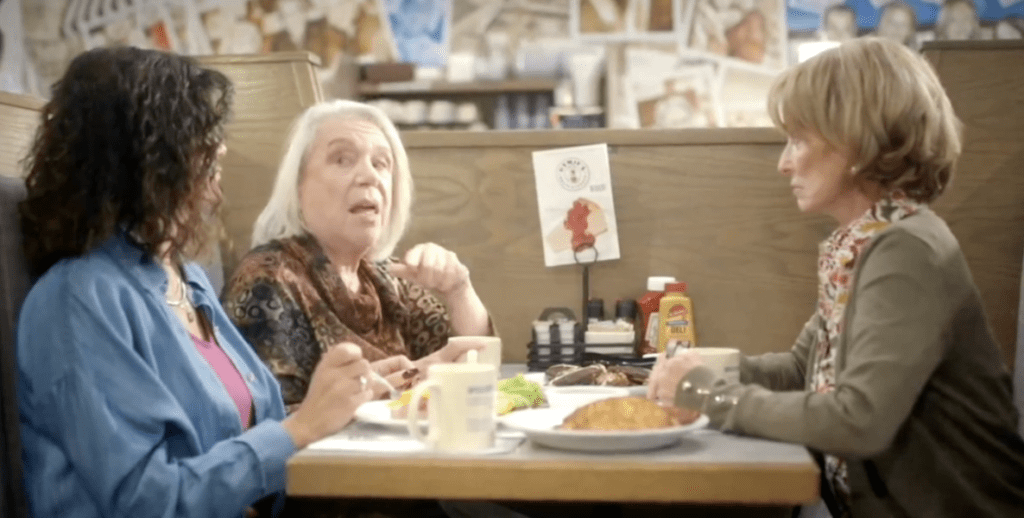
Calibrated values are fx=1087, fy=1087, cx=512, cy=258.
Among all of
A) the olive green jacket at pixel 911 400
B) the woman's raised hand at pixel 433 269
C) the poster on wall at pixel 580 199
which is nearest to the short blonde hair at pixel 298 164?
the woman's raised hand at pixel 433 269

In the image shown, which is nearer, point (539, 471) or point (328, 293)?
point (539, 471)

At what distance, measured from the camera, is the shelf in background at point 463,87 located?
6.06 metres

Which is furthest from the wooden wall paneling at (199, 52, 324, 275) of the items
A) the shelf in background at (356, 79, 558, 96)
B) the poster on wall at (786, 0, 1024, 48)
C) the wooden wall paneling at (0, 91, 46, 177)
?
the poster on wall at (786, 0, 1024, 48)

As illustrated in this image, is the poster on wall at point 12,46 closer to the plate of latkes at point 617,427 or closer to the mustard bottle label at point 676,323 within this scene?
the mustard bottle label at point 676,323

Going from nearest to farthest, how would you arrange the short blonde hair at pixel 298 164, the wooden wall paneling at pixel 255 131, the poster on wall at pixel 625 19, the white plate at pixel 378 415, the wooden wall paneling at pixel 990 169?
the white plate at pixel 378 415 < the short blonde hair at pixel 298 164 < the wooden wall paneling at pixel 990 169 < the wooden wall paneling at pixel 255 131 < the poster on wall at pixel 625 19

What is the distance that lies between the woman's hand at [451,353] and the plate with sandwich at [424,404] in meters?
0.13

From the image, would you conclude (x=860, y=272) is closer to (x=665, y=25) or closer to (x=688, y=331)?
(x=688, y=331)

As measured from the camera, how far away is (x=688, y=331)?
240cm

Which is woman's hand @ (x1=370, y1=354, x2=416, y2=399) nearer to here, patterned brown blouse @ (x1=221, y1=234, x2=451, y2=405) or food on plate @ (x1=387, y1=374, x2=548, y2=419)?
patterned brown blouse @ (x1=221, y1=234, x2=451, y2=405)

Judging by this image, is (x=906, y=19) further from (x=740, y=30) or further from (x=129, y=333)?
(x=129, y=333)

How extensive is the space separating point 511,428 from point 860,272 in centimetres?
51

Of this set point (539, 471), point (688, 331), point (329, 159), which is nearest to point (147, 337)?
point (539, 471)

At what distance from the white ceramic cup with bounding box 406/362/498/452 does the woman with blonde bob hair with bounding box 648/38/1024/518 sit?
1.04ft

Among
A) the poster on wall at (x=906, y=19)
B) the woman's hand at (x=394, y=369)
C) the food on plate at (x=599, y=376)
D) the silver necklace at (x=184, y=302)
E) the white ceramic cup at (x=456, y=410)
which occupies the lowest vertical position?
the food on plate at (x=599, y=376)
